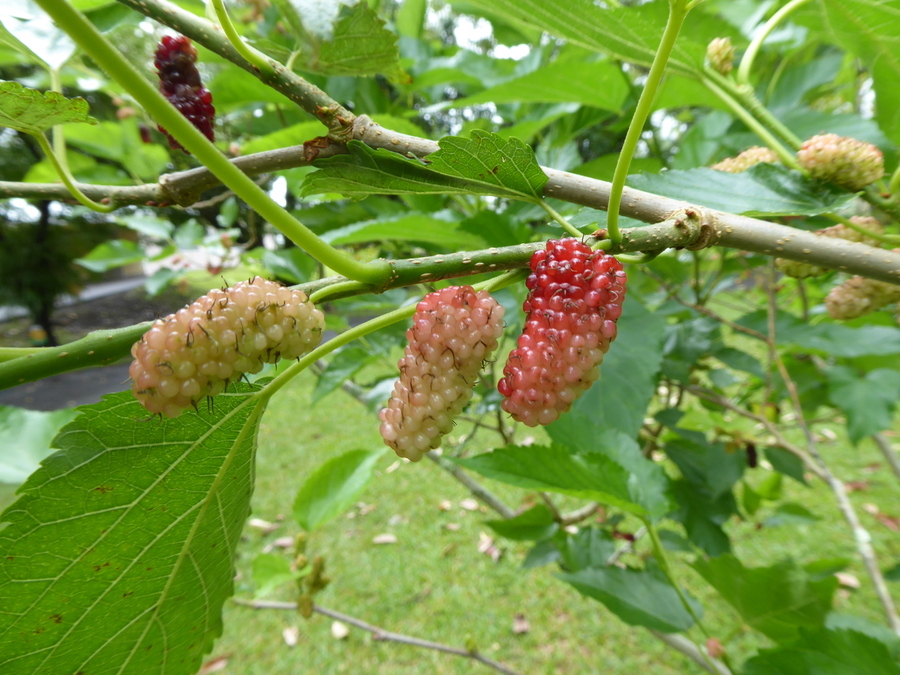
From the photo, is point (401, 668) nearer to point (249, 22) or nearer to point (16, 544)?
point (16, 544)

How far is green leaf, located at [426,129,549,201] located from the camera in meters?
0.30

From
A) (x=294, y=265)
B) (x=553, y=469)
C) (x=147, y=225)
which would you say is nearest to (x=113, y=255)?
(x=147, y=225)

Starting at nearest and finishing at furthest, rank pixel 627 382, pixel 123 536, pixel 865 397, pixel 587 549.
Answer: pixel 123 536, pixel 627 382, pixel 587 549, pixel 865 397

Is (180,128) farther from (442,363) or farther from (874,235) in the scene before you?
(874,235)

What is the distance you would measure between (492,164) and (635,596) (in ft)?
1.98

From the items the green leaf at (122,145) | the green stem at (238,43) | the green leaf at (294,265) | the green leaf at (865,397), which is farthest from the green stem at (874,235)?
the green leaf at (122,145)

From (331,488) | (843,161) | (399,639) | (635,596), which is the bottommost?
(399,639)

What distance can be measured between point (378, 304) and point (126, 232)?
792 cm

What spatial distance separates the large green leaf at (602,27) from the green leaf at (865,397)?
75 cm

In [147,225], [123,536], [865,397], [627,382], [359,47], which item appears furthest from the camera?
[147,225]

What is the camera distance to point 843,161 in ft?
1.36

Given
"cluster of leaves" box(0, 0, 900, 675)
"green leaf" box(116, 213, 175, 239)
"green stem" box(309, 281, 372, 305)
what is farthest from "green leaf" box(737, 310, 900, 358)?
"green leaf" box(116, 213, 175, 239)

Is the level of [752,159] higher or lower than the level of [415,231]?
higher

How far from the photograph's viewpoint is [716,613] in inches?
56.7
